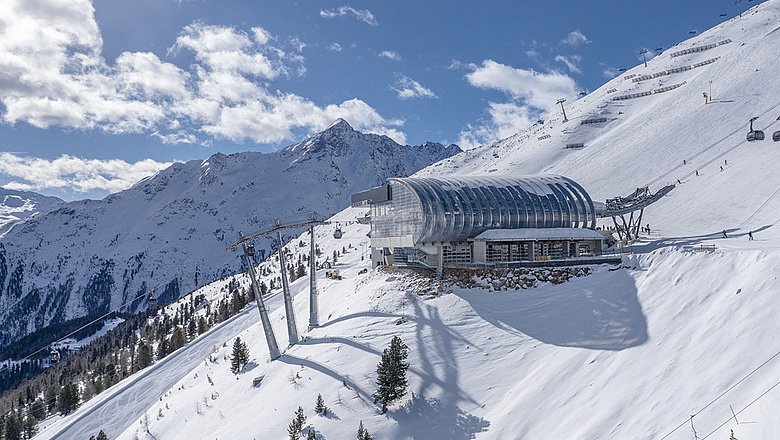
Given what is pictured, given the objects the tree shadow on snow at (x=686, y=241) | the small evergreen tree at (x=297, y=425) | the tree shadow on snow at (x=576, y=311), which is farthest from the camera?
the tree shadow on snow at (x=686, y=241)

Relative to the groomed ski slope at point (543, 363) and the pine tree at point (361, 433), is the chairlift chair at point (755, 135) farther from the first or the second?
the pine tree at point (361, 433)

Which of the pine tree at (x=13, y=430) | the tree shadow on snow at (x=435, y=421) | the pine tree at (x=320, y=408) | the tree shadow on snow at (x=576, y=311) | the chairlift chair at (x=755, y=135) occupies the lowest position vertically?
the pine tree at (x=13, y=430)

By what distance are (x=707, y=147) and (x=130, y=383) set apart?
9573 cm

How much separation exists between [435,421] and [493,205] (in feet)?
89.9

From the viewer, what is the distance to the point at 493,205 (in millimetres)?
53844

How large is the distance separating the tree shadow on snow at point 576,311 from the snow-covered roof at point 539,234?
8771 millimetres

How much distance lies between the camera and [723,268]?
1353 inches

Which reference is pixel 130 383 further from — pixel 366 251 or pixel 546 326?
pixel 366 251

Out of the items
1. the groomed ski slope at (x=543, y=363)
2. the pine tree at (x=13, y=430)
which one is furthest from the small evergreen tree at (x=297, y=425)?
the pine tree at (x=13, y=430)

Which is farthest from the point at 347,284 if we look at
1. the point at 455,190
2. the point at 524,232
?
the point at 524,232

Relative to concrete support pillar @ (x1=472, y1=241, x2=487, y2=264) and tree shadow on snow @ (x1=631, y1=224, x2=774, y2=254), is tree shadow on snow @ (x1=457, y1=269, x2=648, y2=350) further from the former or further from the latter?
tree shadow on snow @ (x1=631, y1=224, x2=774, y2=254)

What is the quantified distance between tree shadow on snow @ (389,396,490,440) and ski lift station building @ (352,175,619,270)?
57.7ft

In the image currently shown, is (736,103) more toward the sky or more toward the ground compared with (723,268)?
more toward the sky

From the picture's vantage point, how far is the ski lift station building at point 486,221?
51.7m
